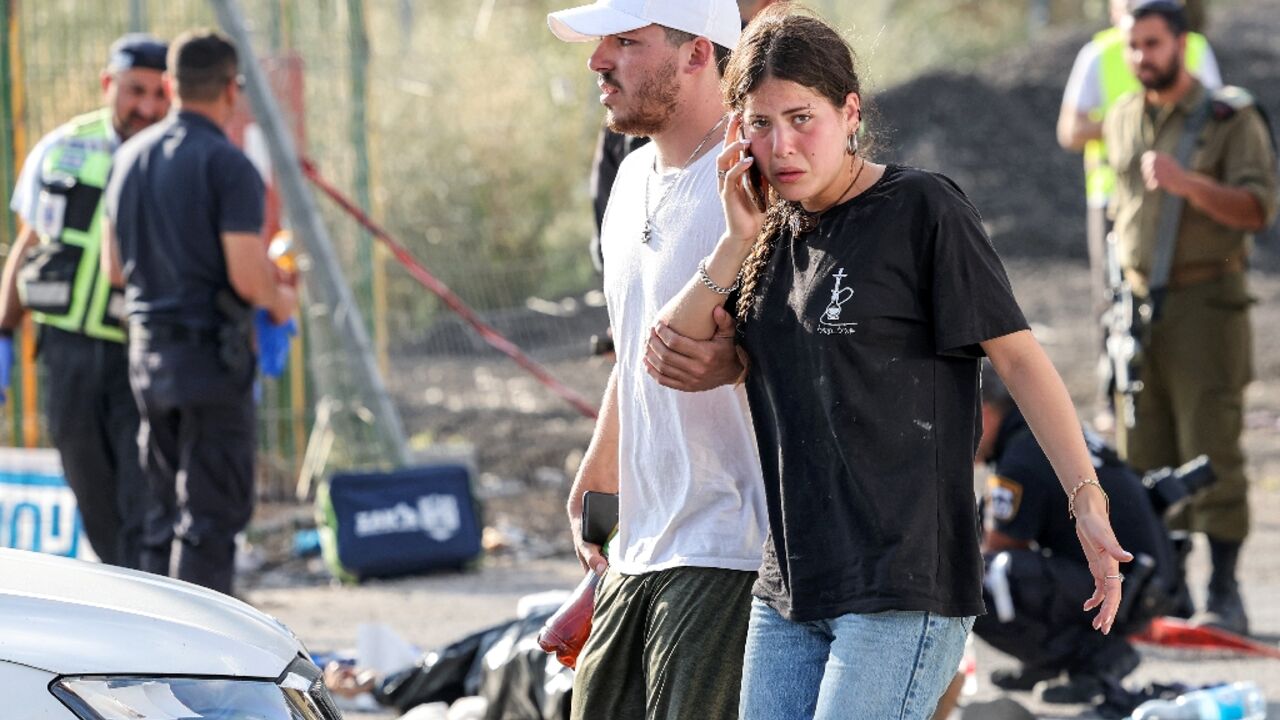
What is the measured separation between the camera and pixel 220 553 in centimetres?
656

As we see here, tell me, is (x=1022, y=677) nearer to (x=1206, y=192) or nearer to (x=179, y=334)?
(x=1206, y=192)

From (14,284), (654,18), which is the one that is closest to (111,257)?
(14,284)

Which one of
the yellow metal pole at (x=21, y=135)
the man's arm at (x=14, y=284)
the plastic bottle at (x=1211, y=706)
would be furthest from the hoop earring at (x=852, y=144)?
the yellow metal pole at (x=21, y=135)

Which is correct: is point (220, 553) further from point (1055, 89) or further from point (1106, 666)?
point (1055, 89)

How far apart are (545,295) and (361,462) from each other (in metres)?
2.70

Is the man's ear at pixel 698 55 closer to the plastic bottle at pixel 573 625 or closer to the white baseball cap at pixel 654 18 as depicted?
the white baseball cap at pixel 654 18

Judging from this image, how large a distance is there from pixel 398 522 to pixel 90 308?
2011 mm

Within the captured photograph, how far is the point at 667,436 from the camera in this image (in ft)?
11.8

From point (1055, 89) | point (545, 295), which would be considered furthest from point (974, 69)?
point (545, 295)

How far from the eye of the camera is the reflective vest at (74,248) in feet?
22.9

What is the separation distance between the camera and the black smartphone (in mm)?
3893

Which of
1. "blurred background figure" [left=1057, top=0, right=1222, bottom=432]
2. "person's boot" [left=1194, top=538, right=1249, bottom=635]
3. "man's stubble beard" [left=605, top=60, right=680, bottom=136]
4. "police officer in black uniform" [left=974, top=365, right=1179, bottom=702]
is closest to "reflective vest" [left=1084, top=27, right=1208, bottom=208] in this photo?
"blurred background figure" [left=1057, top=0, right=1222, bottom=432]

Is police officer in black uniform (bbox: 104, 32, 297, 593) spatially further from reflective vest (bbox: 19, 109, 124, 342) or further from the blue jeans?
the blue jeans

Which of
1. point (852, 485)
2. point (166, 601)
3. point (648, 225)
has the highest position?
point (648, 225)
